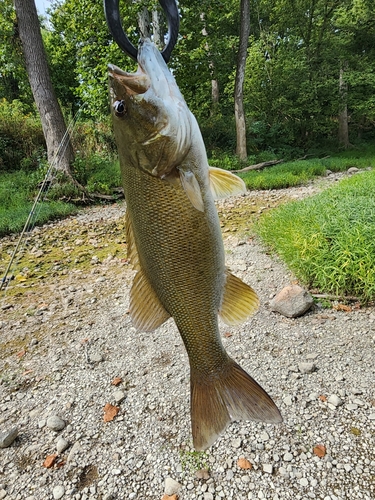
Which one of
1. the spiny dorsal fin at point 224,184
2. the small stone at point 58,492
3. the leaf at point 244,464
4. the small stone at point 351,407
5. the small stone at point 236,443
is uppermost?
the spiny dorsal fin at point 224,184

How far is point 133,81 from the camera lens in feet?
4.29

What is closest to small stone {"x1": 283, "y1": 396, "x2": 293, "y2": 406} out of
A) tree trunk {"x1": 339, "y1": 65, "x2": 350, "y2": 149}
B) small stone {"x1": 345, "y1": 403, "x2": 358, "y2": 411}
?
small stone {"x1": 345, "y1": 403, "x2": 358, "y2": 411}

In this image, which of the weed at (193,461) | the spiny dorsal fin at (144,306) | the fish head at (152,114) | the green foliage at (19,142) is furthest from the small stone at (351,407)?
the green foliage at (19,142)

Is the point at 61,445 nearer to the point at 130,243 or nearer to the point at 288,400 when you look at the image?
the point at 288,400

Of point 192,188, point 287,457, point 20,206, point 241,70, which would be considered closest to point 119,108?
point 192,188

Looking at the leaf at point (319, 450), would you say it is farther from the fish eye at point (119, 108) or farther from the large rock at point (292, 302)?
the fish eye at point (119, 108)

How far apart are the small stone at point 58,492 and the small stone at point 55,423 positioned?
50cm

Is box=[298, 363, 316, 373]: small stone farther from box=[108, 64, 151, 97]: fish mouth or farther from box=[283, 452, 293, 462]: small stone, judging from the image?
box=[108, 64, 151, 97]: fish mouth

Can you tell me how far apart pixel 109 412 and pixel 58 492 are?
0.68 metres

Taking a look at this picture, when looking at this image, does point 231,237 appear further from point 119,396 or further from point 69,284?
point 119,396

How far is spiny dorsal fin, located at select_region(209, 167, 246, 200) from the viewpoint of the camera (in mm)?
1533

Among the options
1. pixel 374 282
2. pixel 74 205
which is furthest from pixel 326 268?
pixel 74 205

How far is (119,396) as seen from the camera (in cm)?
306

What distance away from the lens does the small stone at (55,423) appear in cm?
279
